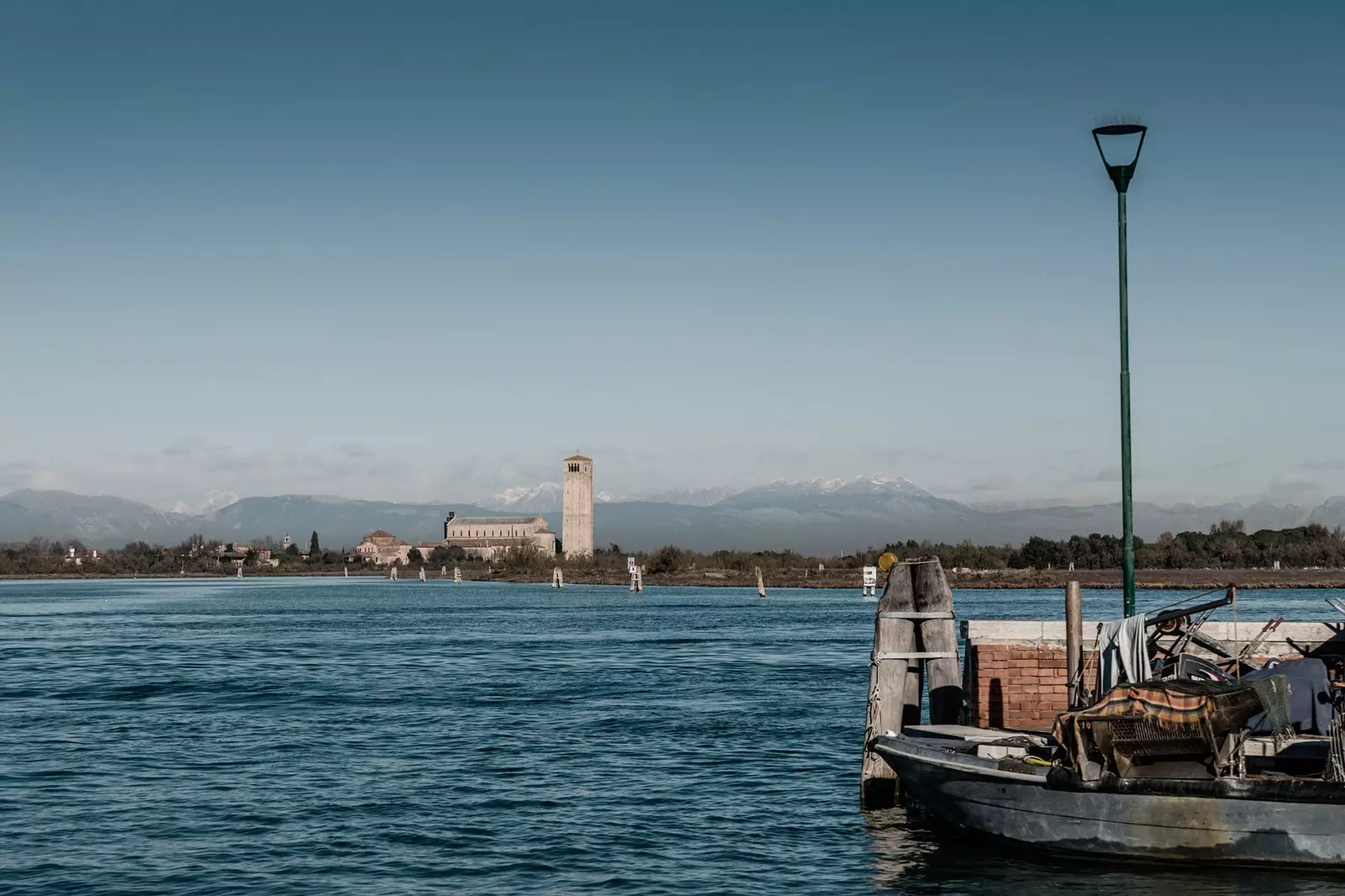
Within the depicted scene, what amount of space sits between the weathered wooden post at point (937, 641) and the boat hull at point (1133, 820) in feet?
7.91

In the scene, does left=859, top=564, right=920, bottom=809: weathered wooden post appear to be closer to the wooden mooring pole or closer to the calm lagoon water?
the wooden mooring pole

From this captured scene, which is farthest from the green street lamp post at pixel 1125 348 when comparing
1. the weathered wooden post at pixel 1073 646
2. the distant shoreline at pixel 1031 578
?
the distant shoreline at pixel 1031 578

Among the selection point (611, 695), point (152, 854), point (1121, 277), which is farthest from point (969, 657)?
point (611, 695)

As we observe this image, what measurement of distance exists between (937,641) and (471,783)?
25.9 ft

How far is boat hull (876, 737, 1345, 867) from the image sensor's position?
45.3ft

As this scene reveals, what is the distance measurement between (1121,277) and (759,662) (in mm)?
27221

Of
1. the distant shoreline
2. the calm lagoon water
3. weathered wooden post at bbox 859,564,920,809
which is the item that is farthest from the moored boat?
the distant shoreline

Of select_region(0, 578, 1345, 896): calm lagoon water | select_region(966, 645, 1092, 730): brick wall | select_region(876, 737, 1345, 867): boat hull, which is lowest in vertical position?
select_region(0, 578, 1345, 896): calm lagoon water

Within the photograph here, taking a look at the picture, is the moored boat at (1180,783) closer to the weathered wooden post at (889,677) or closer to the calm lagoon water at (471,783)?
the calm lagoon water at (471,783)

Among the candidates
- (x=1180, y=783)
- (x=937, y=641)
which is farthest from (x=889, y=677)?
(x=1180, y=783)

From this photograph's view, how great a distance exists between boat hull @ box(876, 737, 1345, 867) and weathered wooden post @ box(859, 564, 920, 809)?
1967 millimetres

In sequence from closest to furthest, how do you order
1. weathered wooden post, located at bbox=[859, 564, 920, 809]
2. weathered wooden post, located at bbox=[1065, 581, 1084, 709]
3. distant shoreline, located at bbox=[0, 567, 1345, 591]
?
weathered wooden post, located at bbox=[1065, 581, 1084, 709] < weathered wooden post, located at bbox=[859, 564, 920, 809] < distant shoreline, located at bbox=[0, 567, 1345, 591]

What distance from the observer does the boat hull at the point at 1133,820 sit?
544 inches

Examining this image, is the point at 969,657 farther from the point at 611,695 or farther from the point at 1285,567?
the point at 1285,567
